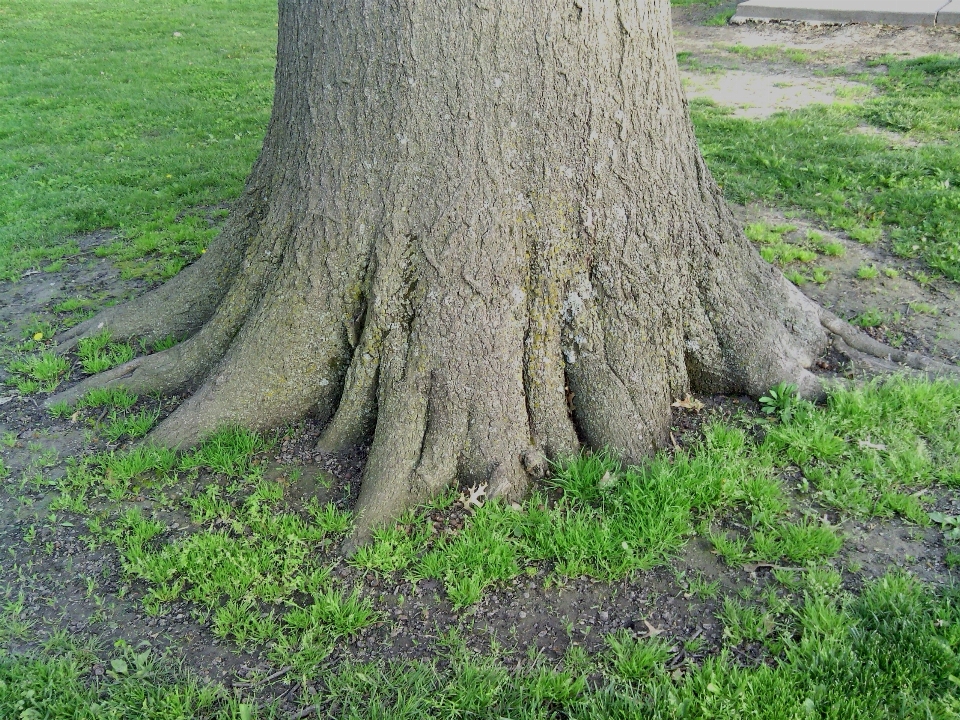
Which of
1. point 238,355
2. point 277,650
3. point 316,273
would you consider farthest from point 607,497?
point 238,355

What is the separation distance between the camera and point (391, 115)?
3.40 meters

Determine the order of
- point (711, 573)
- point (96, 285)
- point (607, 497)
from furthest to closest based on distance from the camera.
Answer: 1. point (96, 285)
2. point (607, 497)
3. point (711, 573)

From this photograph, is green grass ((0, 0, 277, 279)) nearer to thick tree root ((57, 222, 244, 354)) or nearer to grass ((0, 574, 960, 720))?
thick tree root ((57, 222, 244, 354))

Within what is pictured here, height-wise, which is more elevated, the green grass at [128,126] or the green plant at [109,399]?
the green grass at [128,126]

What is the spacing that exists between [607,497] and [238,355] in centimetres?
199

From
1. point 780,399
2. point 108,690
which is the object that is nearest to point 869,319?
point 780,399

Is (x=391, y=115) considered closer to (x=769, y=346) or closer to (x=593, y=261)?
(x=593, y=261)

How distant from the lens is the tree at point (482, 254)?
11.0 ft

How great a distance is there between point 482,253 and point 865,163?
Answer: 15.8 ft

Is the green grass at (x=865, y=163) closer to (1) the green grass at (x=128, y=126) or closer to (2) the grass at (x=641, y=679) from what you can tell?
(2) the grass at (x=641, y=679)

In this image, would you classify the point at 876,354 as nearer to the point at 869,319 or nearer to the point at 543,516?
the point at 869,319

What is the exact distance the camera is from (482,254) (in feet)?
11.2

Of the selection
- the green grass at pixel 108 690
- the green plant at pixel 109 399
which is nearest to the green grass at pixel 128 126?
the green plant at pixel 109 399

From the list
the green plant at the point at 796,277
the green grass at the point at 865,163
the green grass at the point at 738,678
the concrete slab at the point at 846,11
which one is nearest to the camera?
the green grass at the point at 738,678
